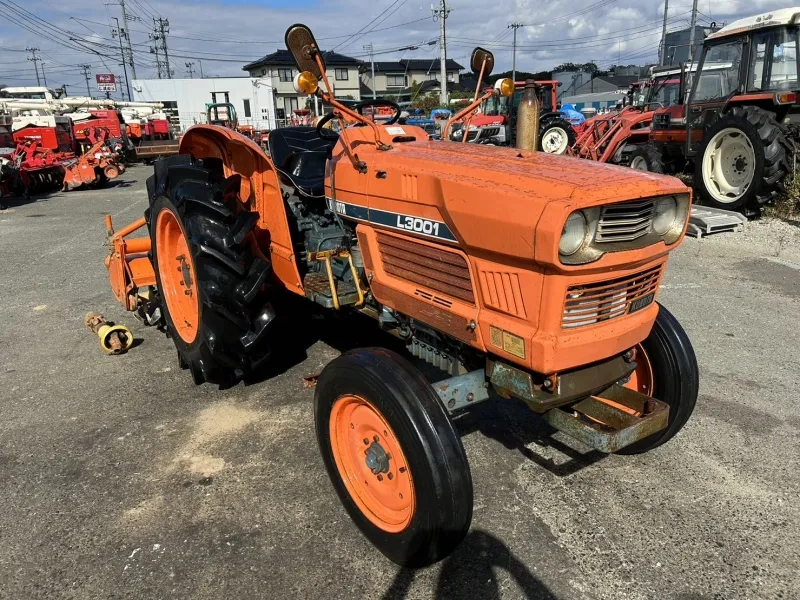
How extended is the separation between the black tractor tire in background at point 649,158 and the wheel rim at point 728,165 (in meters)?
0.86

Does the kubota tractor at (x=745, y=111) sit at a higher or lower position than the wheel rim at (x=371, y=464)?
higher

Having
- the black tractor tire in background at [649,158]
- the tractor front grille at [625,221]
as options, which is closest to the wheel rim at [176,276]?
the tractor front grille at [625,221]

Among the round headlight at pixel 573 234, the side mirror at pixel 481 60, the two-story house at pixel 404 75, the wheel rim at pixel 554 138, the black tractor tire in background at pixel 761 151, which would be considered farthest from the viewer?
the two-story house at pixel 404 75

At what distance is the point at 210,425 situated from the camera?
3350 mm

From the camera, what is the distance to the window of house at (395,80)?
69.6 metres

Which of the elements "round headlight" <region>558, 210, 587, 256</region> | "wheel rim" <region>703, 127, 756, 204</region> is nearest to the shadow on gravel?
"round headlight" <region>558, 210, 587, 256</region>

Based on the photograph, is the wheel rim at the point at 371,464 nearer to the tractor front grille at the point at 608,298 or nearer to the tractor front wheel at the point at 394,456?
the tractor front wheel at the point at 394,456

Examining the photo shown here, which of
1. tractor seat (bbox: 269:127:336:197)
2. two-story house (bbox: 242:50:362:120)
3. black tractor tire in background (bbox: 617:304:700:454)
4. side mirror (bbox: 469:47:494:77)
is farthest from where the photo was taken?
two-story house (bbox: 242:50:362:120)

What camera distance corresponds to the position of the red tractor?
13.9 m

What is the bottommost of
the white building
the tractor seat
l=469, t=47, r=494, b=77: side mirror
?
the tractor seat

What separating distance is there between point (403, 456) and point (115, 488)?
151 cm

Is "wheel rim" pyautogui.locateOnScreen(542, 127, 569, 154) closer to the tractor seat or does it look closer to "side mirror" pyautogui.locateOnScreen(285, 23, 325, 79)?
the tractor seat

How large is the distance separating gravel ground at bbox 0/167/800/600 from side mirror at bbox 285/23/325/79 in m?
1.84

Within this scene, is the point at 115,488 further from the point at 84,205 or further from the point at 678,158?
the point at 84,205
